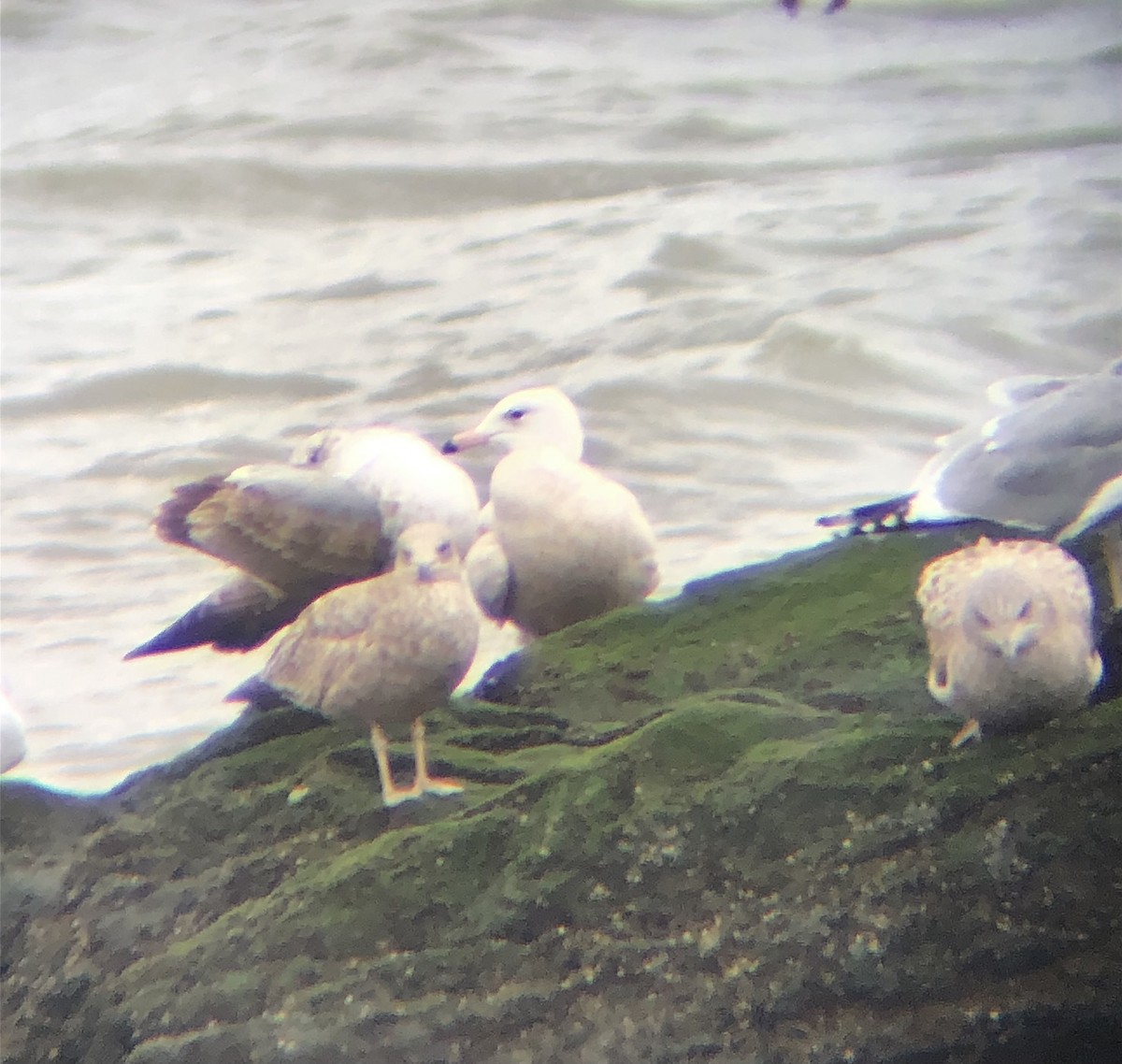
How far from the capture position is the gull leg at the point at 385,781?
1.37 m

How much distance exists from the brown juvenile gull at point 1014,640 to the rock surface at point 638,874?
0.03m

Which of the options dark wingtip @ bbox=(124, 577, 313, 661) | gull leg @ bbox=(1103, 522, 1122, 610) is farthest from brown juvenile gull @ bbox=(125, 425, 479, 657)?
gull leg @ bbox=(1103, 522, 1122, 610)

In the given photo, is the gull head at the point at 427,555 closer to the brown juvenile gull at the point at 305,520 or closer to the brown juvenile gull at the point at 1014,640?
the brown juvenile gull at the point at 305,520

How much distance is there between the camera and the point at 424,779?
137 centimetres

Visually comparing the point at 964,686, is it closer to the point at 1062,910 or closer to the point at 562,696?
the point at 1062,910

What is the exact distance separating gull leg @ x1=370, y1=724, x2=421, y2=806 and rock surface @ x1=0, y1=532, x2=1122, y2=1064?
0.01 metres

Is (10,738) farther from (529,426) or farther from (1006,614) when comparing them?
(1006,614)

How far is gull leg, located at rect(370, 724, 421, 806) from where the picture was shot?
4.48 ft

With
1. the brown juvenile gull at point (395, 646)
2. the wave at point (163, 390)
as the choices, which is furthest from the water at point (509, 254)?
the brown juvenile gull at point (395, 646)

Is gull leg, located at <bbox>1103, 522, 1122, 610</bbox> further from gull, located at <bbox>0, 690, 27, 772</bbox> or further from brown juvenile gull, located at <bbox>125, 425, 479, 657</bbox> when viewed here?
gull, located at <bbox>0, 690, 27, 772</bbox>

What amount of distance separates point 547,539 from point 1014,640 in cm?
49

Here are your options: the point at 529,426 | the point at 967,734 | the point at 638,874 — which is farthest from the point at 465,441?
the point at 967,734

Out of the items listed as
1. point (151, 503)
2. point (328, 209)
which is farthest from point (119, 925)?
point (328, 209)

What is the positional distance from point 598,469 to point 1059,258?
55 cm
